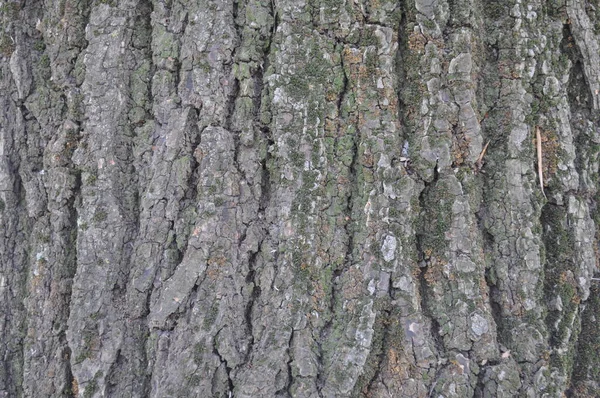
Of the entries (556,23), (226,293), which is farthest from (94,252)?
(556,23)

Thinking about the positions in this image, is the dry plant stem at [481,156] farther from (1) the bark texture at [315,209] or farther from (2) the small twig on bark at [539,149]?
(2) the small twig on bark at [539,149]

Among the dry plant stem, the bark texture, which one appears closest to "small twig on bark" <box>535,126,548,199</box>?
the bark texture

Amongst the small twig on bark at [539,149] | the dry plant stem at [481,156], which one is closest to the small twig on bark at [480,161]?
the dry plant stem at [481,156]

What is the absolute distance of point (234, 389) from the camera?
67.2 inches

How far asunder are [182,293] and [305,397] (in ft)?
1.79

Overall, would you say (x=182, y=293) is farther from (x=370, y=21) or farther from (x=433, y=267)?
(x=370, y=21)

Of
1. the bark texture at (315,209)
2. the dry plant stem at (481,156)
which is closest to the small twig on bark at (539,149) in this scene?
the bark texture at (315,209)

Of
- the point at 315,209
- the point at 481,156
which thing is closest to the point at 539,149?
the point at 481,156

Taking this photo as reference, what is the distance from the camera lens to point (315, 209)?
1.74 m

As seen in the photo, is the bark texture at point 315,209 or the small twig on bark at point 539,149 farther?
the small twig on bark at point 539,149

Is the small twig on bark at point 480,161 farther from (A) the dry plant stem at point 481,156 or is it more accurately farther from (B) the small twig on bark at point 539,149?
(B) the small twig on bark at point 539,149

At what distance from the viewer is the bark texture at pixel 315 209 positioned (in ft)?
5.60

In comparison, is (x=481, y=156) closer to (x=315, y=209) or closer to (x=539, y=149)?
(x=539, y=149)

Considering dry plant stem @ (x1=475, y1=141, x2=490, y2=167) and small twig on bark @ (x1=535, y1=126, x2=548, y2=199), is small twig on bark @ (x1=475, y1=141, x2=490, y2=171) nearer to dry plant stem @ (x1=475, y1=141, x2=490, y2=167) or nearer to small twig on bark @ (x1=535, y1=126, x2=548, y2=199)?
dry plant stem @ (x1=475, y1=141, x2=490, y2=167)
